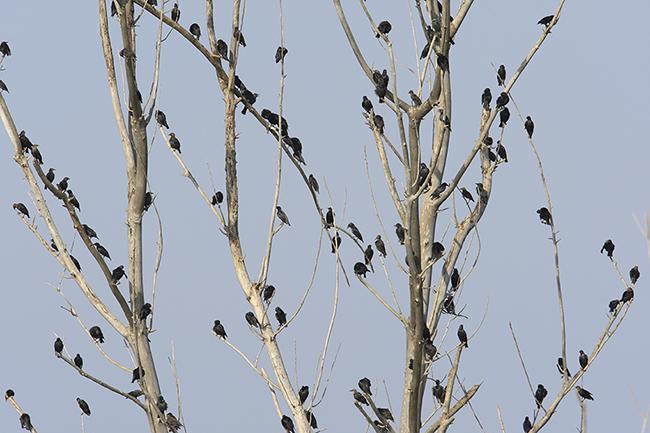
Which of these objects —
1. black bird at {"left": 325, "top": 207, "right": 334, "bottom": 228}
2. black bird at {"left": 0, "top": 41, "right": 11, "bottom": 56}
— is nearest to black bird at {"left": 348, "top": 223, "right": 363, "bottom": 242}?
black bird at {"left": 325, "top": 207, "right": 334, "bottom": 228}

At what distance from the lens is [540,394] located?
802 cm

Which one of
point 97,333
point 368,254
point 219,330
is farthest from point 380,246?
point 97,333

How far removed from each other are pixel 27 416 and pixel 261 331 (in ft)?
5.68

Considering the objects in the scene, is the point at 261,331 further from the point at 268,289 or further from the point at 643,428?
the point at 643,428

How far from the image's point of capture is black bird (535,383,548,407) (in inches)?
310

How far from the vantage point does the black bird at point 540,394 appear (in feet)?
25.8

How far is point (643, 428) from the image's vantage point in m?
6.33

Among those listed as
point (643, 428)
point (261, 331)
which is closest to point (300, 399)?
point (261, 331)

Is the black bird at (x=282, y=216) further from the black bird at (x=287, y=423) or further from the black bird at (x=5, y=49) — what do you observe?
the black bird at (x=5, y=49)

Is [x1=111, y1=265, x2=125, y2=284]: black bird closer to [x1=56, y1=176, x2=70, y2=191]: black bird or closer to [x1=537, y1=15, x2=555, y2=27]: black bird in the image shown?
[x1=56, y1=176, x2=70, y2=191]: black bird

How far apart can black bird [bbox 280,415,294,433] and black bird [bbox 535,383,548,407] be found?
158cm

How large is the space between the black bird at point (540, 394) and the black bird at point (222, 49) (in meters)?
3.14

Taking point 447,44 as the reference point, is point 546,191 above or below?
below

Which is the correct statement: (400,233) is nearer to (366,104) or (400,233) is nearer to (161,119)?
(366,104)
